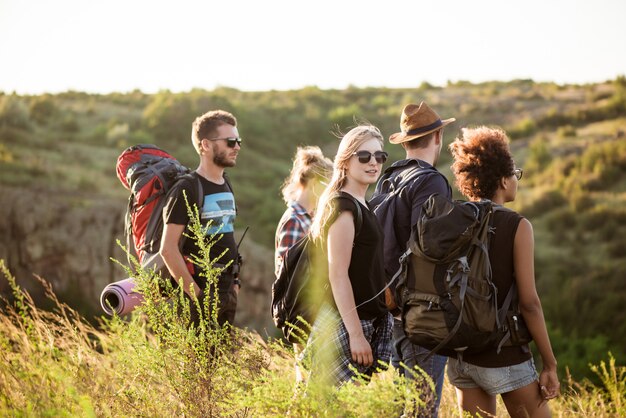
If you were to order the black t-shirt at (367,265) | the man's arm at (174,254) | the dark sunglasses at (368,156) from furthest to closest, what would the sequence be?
the man's arm at (174,254) → the dark sunglasses at (368,156) → the black t-shirt at (367,265)

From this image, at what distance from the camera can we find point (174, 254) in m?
4.96

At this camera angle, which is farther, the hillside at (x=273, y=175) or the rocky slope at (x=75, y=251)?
the hillside at (x=273, y=175)

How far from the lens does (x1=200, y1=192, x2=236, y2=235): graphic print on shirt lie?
5145 millimetres

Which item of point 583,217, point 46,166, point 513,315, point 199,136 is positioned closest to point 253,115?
point 46,166

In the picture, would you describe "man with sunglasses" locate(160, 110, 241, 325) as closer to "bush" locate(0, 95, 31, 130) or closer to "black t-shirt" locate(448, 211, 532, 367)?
"black t-shirt" locate(448, 211, 532, 367)

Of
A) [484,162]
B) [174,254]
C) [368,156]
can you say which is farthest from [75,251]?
[484,162]

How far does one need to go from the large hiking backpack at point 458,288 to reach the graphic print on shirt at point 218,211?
75.9 inches

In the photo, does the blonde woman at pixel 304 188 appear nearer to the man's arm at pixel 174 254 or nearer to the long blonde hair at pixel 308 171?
the long blonde hair at pixel 308 171

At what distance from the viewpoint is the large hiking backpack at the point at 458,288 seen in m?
3.42

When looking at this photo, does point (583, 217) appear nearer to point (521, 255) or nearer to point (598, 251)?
point (598, 251)

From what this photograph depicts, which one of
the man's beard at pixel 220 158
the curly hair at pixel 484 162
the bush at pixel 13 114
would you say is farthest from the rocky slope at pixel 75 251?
the curly hair at pixel 484 162

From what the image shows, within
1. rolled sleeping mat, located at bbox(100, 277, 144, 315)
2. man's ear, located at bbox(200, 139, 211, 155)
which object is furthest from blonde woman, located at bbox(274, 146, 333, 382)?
rolled sleeping mat, located at bbox(100, 277, 144, 315)

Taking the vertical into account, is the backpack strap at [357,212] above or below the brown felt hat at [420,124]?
below

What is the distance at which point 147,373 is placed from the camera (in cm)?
389
